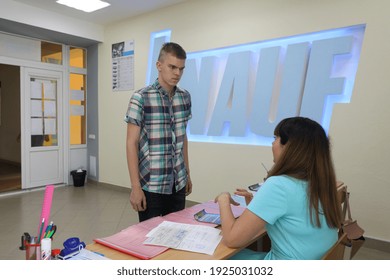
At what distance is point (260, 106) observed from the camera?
372cm

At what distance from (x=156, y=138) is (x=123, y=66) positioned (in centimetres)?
380

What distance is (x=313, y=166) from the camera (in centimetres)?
123

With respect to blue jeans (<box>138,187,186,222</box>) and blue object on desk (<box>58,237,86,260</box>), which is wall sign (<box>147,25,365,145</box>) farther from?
blue object on desk (<box>58,237,86,260</box>)

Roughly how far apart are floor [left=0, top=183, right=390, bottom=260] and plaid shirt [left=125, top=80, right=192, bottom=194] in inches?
67.5

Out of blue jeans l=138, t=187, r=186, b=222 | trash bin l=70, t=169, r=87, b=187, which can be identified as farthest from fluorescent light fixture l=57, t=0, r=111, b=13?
blue jeans l=138, t=187, r=186, b=222

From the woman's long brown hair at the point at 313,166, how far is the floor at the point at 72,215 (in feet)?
6.68

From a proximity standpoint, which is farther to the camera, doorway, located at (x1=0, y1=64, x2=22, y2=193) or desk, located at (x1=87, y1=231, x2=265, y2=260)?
doorway, located at (x1=0, y1=64, x2=22, y2=193)

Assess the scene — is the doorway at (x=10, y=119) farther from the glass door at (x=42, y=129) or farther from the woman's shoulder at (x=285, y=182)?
the woman's shoulder at (x=285, y=182)

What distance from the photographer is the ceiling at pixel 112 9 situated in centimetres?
450

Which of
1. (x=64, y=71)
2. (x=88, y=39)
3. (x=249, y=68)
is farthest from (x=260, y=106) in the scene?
(x=64, y=71)

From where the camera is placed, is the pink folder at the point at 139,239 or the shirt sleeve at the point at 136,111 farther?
the shirt sleeve at the point at 136,111

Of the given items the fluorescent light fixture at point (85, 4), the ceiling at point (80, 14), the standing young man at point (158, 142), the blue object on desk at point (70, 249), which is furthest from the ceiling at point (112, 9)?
the blue object on desk at point (70, 249)

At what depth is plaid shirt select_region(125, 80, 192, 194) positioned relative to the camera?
187 cm
